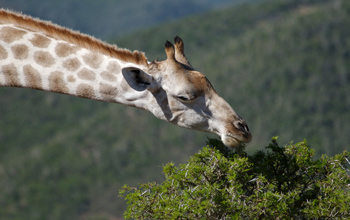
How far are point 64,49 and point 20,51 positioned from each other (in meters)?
0.73

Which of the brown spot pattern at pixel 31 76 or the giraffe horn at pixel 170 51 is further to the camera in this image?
the brown spot pattern at pixel 31 76

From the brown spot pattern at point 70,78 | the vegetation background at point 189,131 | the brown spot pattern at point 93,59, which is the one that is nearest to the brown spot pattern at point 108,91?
the brown spot pattern at point 93,59

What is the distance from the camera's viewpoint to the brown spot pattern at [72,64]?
30.6 feet

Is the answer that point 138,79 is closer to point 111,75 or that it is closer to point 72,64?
A: point 111,75

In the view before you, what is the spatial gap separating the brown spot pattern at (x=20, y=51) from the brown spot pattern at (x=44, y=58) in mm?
173

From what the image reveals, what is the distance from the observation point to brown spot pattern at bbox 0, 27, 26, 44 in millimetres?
9383

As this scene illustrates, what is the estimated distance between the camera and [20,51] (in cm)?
939

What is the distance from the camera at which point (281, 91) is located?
111m

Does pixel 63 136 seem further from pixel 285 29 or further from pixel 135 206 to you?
pixel 135 206

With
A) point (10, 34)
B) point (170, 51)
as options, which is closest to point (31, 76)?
point (10, 34)

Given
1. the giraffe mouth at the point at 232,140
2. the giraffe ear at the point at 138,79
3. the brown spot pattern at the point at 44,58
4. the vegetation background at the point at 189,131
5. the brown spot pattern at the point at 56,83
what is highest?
the vegetation background at the point at 189,131

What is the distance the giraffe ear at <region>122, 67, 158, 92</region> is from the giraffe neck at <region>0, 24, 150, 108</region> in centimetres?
29

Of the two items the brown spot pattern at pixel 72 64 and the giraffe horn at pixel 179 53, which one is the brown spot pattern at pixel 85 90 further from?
the giraffe horn at pixel 179 53

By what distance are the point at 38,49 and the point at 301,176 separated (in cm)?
475
